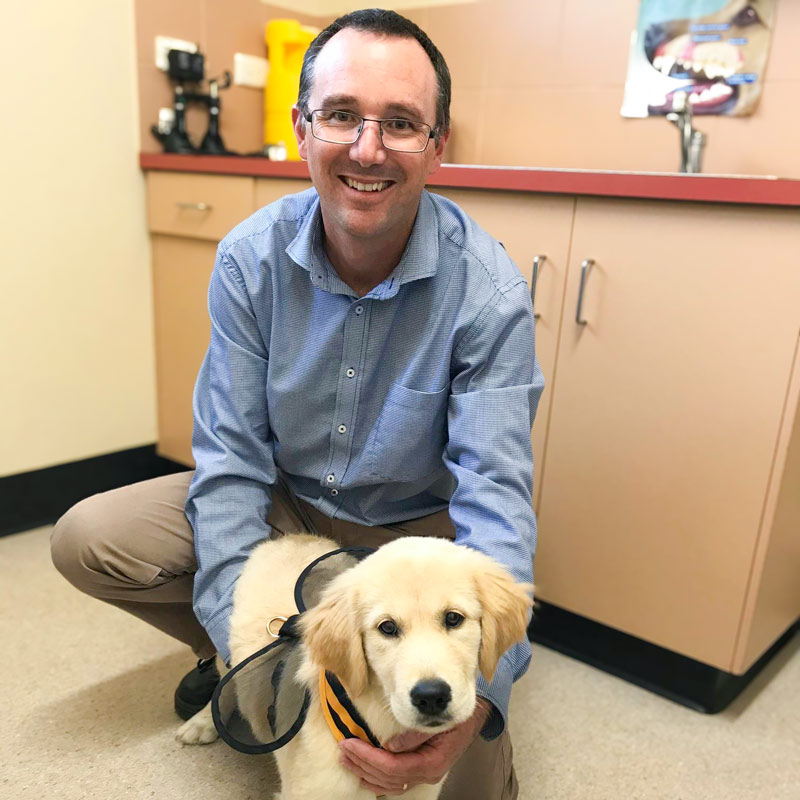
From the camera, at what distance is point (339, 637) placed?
0.90 meters

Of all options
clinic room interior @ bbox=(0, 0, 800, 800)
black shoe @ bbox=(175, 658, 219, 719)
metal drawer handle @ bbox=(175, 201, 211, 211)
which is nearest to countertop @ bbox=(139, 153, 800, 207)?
clinic room interior @ bbox=(0, 0, 800, 800)

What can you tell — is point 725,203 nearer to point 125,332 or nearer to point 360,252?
point 360,252

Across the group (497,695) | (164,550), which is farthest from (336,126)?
(497,695)

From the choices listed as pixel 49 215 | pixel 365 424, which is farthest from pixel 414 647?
pixel 49 215

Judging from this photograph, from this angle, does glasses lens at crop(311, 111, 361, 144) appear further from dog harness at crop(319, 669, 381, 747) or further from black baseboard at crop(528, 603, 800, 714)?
black baseboard at crop(528, 603, 800, 714)

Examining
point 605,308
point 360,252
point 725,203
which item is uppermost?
point 725,203

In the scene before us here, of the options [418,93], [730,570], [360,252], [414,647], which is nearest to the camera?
[414,647]

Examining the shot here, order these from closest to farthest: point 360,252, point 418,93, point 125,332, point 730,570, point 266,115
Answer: point 418,93
point 360,252
point 730,570
point 125,332
point 266,115

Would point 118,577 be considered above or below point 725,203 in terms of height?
below

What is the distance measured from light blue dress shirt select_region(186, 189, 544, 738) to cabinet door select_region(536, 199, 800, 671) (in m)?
0.39

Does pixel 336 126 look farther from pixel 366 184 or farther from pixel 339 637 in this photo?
pixel 339 637

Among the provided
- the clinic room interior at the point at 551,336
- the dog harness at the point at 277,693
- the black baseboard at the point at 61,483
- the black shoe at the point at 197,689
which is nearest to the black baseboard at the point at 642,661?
the clinic room interior at the point at 551,336

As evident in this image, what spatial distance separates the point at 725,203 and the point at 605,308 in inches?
11.9

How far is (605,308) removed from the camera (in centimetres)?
160
